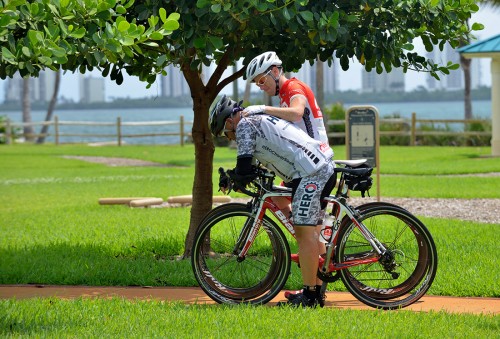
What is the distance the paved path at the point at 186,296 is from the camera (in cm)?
788

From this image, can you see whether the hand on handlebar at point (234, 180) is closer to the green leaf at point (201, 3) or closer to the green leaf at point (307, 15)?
the green leaf at point (201, 3)

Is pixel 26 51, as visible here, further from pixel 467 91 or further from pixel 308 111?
pixel 467 91

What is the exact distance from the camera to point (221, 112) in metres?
7.75

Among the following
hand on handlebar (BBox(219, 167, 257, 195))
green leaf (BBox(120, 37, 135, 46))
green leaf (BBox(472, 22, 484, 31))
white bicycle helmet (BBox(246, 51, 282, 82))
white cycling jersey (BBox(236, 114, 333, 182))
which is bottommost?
hand on handlebar (BBox(219, 167, 257, 195))

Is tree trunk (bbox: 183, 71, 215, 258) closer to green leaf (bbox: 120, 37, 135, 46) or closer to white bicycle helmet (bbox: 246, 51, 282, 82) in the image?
white bicycle helmet (bbox: 246, 51, 282, 82)

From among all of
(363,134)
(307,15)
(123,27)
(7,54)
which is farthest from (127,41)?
(363,134)

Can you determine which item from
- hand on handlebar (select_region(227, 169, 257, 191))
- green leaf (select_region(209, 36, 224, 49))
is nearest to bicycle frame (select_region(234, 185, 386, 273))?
hand on handlebar (select_region(227, 169, 257, 191))

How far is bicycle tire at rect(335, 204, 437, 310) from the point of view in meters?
7.70

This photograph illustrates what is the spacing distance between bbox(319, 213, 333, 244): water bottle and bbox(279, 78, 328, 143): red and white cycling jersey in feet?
2.01

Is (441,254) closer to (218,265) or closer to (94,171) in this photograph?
(218,265)

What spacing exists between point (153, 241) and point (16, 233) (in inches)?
108

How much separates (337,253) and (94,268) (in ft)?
9.83

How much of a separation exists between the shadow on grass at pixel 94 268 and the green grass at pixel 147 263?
1 cm

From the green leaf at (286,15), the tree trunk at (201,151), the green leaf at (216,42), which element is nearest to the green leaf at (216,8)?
the green leaf at (216,42)
